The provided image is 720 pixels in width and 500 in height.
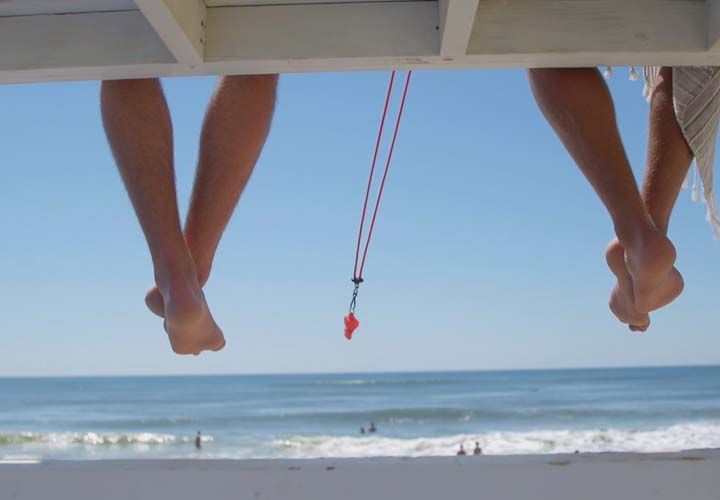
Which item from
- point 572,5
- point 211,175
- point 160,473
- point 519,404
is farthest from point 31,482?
point 519,404

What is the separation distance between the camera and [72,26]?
1.31 metres

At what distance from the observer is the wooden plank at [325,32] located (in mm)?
1267

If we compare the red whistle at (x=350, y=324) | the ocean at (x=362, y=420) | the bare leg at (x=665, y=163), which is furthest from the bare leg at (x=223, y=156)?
the ocean at (x=362, y=420)

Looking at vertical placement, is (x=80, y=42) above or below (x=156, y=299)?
above

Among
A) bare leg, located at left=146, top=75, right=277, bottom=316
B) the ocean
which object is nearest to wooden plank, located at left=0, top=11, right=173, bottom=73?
bare leg, located at left=146, top=75, right=277, bottom=316

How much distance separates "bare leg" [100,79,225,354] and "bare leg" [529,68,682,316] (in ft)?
2.34

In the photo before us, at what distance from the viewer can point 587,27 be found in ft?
4.18

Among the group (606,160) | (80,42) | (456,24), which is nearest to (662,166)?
(606,160)

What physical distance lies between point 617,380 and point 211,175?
Result: 1247 inches

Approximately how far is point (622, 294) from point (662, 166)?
28 cm

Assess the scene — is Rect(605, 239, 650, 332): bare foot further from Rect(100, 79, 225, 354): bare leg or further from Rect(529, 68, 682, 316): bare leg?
Rect(100, 79, 225, 354): bare leg

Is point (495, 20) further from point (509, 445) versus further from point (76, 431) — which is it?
point (76, 431)

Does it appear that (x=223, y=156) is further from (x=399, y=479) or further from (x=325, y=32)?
(x=399, y=479)

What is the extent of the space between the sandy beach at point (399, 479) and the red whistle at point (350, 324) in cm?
109
